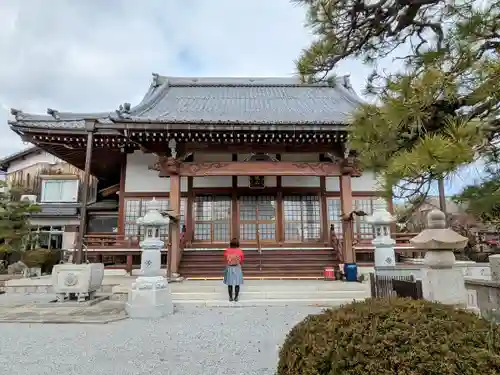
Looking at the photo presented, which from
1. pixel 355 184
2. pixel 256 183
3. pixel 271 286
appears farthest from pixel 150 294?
pixel 355 184

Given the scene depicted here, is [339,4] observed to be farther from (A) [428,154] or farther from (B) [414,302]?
(B) [414,302]

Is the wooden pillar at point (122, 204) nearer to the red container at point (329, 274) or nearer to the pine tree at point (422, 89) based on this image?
the red container at point (329, 274)

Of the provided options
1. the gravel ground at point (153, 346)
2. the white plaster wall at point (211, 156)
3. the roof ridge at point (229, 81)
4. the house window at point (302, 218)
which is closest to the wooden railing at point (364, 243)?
the house window at point (302, 218)

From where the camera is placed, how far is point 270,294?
7867mm

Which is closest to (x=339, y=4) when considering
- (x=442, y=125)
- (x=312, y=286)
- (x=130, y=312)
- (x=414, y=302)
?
(x=442, y=125)

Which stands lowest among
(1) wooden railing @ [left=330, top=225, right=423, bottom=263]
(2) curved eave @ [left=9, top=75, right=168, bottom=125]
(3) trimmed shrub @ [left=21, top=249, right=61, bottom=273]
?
(3) trimmed shrub @ [left=21, top=249, right=61, bottom=273]

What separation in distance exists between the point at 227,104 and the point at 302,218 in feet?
19.3

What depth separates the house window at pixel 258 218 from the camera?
12.6 metres

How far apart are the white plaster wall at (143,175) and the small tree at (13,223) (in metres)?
5.18

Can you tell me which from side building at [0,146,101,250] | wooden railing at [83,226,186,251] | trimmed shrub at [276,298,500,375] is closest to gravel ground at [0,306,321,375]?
trimmed shrub at [276,298,500,375]

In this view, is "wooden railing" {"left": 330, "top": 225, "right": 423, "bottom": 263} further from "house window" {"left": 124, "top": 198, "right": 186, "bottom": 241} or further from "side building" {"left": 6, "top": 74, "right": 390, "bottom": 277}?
"house window" {"left": 124, "top": 198, "right": 186, "bottom": 241}

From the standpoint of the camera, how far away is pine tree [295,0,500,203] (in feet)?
6.12

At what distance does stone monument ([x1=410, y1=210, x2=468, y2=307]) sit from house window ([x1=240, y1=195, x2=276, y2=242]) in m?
8.37

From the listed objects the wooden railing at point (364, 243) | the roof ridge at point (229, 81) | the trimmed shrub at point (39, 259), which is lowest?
the trimmed shrub at point (39, 259)
